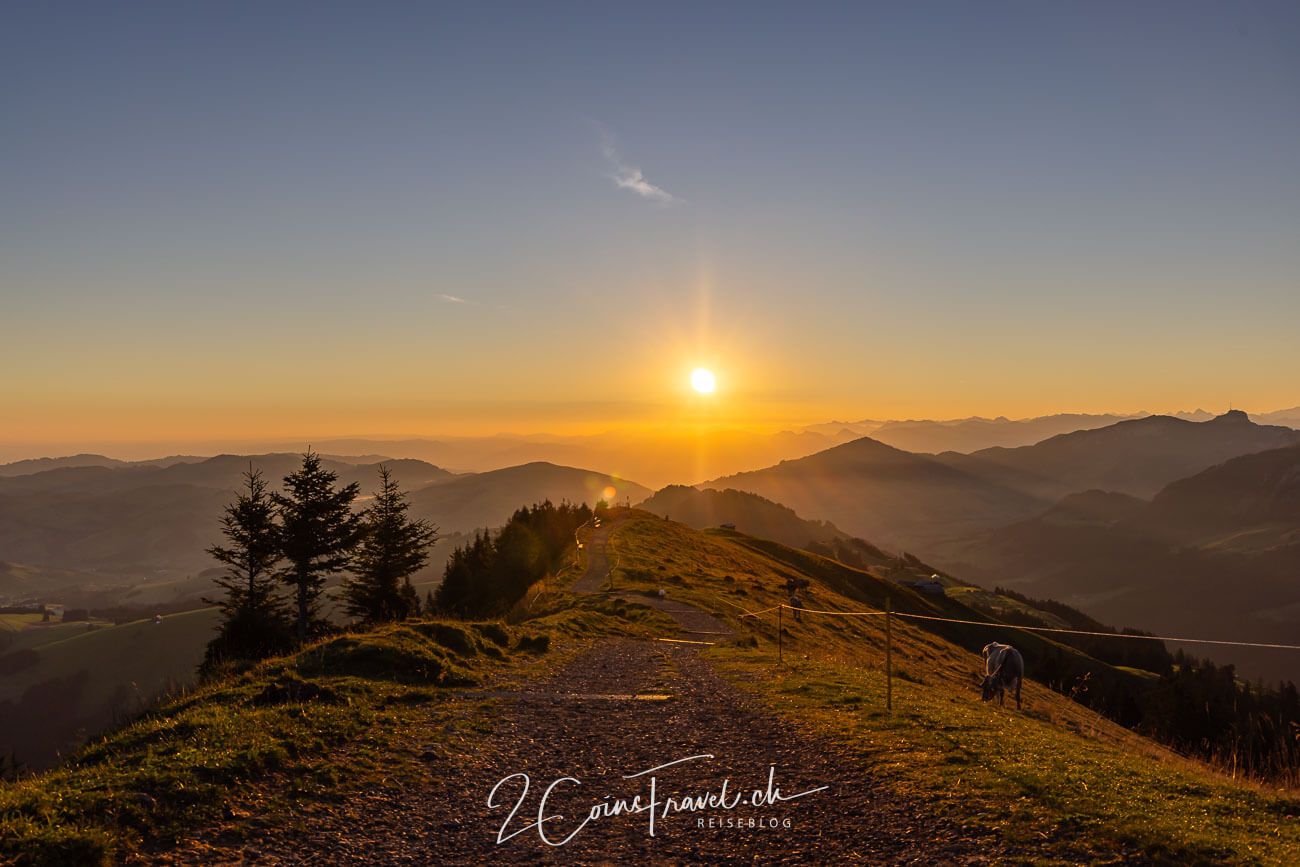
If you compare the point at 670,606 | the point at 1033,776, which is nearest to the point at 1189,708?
the point at 670,606

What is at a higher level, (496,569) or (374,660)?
(374,660)

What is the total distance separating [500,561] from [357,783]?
70.9 m

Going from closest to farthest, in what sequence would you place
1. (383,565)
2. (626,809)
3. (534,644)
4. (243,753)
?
(243,753)
(626,809)
(534,644)
(383,565)

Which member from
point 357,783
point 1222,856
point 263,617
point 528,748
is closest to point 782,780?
point 528,748

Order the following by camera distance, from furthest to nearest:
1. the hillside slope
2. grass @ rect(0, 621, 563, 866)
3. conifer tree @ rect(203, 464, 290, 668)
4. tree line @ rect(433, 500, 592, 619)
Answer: tree line @ rect(433, 500, 592, 619)
conifer tree @ rect(203, 464, 290, 668)
the hillside slope
grass @ rect(0, 621, 563, 866)

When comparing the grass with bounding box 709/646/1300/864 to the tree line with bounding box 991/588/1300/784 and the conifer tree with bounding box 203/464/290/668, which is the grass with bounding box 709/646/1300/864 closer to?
the tree line with bounding box 991/588/1300/784

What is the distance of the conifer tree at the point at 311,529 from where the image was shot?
5741 centimetres

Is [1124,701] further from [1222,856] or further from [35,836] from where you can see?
[35,836]

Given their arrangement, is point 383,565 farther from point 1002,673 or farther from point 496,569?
point 1002,673

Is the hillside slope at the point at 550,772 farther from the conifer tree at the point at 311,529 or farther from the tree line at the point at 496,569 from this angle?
the tree line at the point at 496,569

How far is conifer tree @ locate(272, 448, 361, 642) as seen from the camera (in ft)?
188

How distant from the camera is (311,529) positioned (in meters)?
57.6

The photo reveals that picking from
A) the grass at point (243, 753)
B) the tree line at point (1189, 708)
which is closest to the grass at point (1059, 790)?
the tree line at point (1189, 708)

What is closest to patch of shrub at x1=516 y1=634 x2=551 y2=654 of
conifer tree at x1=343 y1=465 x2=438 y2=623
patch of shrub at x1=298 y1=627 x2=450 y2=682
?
patch of shrub at x1=298 y1=627 x2=450 y2=682
